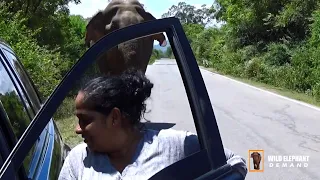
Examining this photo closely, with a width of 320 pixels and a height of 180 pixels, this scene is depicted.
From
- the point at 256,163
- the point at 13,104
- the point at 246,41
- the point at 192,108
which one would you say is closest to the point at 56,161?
the point at 13,104

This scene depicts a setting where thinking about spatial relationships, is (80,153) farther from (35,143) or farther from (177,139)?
(177,139)

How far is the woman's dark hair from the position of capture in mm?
1863

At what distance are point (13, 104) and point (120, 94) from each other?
857 mm

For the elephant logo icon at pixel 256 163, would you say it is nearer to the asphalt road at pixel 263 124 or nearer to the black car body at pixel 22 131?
the asphalt road at pixel 263 124

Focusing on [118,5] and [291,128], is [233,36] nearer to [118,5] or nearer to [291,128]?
[291,128]

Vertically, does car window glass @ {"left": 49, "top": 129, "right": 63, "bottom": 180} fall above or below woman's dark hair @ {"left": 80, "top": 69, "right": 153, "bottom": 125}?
below

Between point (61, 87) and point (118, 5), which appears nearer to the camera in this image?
point (61, 87)

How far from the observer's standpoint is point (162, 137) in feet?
6.73

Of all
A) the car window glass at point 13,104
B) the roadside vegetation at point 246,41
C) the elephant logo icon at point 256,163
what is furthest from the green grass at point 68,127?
the roadside vegetation at point 246,41

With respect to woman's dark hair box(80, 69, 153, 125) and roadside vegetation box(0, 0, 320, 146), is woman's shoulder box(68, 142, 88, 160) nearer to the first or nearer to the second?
woman's dark hair box(80, 69, 153, 125)

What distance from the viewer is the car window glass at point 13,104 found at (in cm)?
231

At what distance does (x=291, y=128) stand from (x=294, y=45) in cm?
1425

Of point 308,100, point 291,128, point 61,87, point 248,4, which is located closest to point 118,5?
point 61,87

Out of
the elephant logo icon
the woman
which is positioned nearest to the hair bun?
the woman
